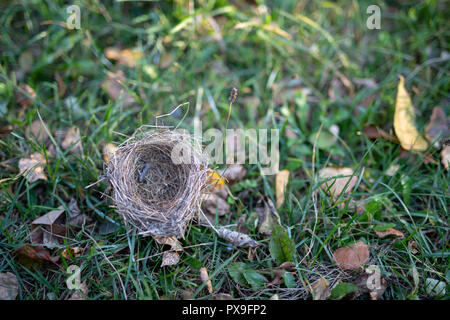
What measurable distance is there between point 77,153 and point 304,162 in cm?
160

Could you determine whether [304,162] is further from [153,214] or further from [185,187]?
[153,214]

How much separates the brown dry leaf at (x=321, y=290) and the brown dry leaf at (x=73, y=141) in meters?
1.73

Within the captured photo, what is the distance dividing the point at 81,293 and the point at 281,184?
1344 millimetres

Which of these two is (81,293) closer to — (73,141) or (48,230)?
(48,230)

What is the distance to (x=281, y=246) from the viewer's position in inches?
75.7

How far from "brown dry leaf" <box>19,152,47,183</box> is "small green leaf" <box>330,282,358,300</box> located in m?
1.86

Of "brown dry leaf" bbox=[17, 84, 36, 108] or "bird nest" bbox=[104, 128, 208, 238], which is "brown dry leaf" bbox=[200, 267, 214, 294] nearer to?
"bird nest" bbox=[104, 128, 208, 238]

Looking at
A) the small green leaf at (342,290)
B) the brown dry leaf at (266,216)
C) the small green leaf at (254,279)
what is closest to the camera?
the small green leaf at (342,290)

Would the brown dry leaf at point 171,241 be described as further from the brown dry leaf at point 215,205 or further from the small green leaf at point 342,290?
the small green leaf at point 342,290

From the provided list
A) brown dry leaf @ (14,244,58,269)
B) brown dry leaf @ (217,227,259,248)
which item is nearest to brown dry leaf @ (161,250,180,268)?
brown dry leaf @ (217,227,259,248)

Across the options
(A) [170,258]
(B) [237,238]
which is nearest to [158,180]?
(A) [170,258]

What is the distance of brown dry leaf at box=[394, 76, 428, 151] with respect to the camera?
2.38m

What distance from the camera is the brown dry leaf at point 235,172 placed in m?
2.27

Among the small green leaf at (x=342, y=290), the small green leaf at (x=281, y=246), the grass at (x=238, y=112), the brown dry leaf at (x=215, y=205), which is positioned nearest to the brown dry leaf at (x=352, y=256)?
the grass at (x=238, y=112)
